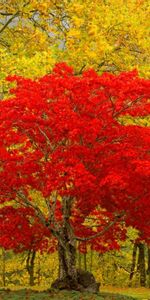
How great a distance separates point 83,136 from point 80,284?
212 inches

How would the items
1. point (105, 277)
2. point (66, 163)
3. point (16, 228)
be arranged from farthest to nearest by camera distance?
point (105, 277)
point (16, 228)
point (66, 163)

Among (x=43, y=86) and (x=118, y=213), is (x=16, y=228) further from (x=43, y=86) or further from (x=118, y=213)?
(x=43, y=86)

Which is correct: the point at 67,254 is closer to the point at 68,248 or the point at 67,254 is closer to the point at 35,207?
the point at 68,248

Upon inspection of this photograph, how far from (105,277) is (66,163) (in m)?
32.3

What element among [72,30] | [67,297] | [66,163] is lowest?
[67,297]

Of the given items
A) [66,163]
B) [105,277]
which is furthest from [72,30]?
[105,277]

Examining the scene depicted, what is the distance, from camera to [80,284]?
18.4 m

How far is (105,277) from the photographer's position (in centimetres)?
→ 4581

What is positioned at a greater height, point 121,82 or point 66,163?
point 121,82

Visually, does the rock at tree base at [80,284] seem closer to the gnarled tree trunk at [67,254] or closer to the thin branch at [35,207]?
the gnarled tree trunk at [67,254]

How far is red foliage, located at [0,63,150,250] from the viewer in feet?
50.7

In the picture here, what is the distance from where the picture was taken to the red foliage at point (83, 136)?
15.5 metres

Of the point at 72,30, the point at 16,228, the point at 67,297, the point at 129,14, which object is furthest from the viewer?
the point at 129,14

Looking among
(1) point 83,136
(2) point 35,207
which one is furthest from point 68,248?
(1) point 83,136
